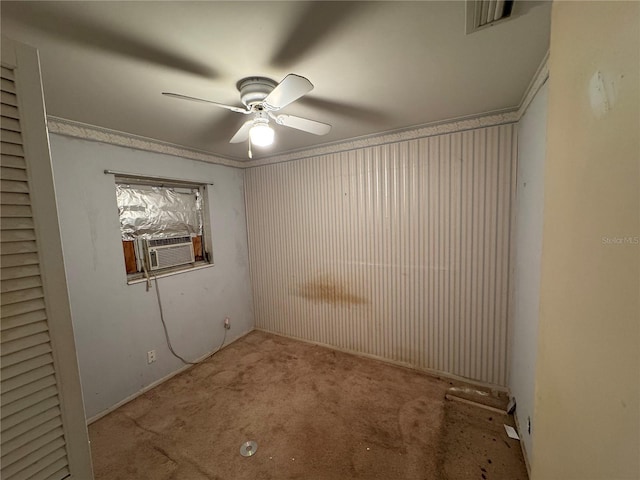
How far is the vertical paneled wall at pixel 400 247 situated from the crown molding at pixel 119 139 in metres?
0.75

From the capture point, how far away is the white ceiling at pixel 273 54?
93cm

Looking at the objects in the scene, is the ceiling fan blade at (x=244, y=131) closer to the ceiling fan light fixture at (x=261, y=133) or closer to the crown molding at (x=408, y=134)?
the ceiling fan light fixture at (x=261, y=133)

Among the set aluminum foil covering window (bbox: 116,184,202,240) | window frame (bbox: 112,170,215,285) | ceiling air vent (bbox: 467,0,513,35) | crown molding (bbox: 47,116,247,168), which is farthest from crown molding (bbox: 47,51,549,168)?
ceiling air vent (bbox: 467,0,513,35)

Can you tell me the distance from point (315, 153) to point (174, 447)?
9.29 feet

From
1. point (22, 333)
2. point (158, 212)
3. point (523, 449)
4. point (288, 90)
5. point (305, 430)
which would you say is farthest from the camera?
point (158, 212)

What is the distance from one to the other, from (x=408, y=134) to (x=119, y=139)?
8.46ft

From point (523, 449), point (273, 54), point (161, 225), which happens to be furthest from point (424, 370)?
point (161, 225)

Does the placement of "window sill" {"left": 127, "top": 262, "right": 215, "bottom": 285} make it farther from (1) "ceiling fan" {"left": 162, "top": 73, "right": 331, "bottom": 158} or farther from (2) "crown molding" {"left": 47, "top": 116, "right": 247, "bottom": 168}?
(1) "ceiling fan" {"left": 162, "top": 73, "right": 331, "bottom": 158}

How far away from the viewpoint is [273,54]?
3.85 ft

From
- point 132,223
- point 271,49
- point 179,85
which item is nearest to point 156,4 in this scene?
point 271,49

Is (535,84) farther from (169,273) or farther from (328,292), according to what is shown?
(169,273)

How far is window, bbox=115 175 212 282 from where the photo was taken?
2.30 metres

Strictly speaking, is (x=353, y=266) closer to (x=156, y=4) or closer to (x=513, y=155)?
(x=513, y=155)

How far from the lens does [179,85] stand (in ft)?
4.60
